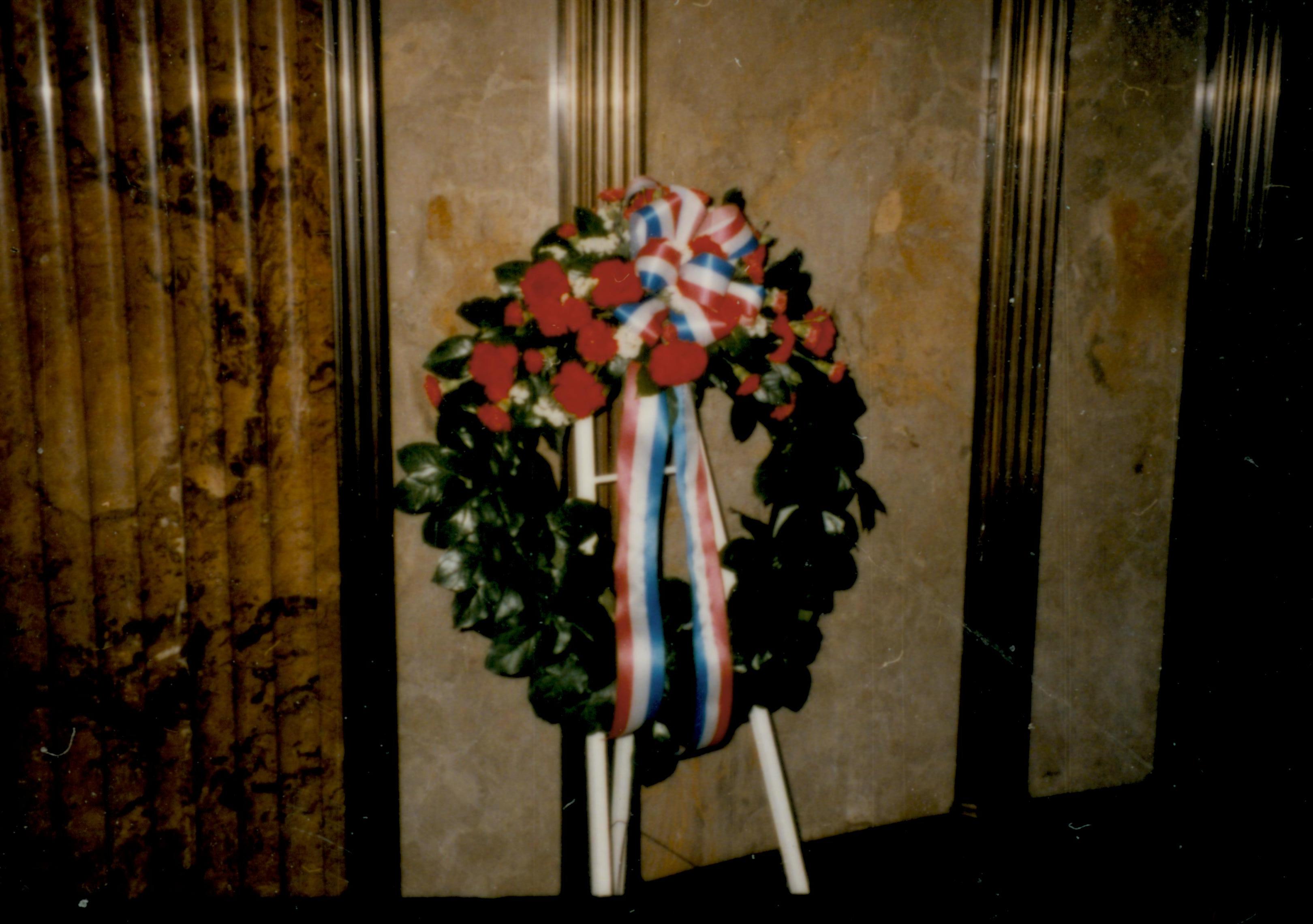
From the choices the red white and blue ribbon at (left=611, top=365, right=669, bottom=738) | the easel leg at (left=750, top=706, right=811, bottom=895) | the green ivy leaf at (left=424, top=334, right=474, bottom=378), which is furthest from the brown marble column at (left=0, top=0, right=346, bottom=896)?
the easel leg at (left=750, top=706, right=811, bottom=895)

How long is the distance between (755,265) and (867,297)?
2.08 feet

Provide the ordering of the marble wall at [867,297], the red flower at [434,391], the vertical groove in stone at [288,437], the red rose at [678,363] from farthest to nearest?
1. the marble wall at [867,297]
2. the vertical groove in stone at [288,437]
3. the red flower at [434,391]
4. the red rose at [678,363]

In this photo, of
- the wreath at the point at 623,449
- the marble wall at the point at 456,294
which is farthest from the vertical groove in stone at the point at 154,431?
the wreath at the point at 623,449

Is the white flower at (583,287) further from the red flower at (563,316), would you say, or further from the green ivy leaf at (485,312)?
the green ivy leaf at (485,312)

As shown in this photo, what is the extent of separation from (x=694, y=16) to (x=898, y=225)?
72cm

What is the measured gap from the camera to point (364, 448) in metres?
1.63

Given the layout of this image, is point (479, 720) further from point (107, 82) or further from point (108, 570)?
point (107, 82)

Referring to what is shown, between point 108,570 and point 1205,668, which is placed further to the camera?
point 1205,668

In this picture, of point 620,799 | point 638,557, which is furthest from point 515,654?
point 620,799

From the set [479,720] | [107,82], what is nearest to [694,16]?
[107,82]

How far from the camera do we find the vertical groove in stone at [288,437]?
152 cm

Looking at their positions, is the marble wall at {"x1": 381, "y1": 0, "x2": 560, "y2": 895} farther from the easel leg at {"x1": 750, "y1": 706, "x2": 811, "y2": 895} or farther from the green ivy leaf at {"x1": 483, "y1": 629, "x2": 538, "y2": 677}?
the easel leg at {"x1": 750, "y1": 706, "x2": 811, "y2": 895}

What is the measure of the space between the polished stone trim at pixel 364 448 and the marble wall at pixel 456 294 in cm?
3

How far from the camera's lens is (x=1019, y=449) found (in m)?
1.93
